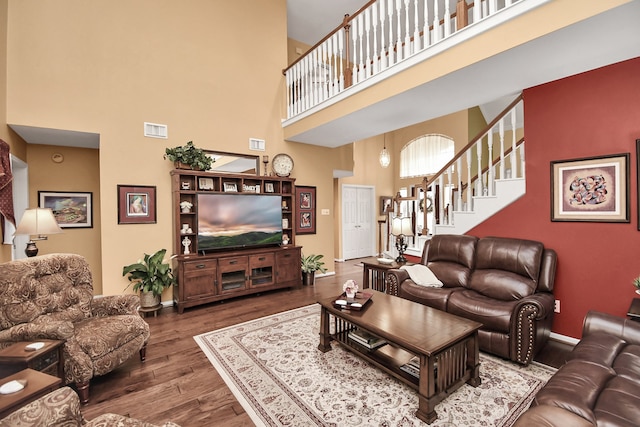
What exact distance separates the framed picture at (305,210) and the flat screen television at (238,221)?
0.63 m

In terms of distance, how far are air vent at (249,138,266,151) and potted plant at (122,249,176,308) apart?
7.61 ft

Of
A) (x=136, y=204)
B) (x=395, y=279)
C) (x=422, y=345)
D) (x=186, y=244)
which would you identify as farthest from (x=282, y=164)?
(x=422, y=345)

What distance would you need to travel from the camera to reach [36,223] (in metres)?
2.51

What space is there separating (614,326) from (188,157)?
15.9 feet

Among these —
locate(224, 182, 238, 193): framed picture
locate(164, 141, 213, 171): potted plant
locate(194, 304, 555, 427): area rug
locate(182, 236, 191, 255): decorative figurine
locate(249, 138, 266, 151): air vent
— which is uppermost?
locate(249, 138, 266, 151): air vent

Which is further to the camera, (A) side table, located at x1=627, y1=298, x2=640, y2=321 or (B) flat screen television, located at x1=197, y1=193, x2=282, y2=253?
(B) flat screen television, located at x1=197, y1=193, x2=282, y2=253

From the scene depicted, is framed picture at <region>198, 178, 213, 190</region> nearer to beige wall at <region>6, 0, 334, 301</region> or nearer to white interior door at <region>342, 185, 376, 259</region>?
beige wall at <region>6, 0, 334, 301</region>

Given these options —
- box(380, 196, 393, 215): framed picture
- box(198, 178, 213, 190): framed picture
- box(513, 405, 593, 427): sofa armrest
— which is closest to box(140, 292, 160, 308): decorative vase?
box(198, 178, 213, 190): framed picture

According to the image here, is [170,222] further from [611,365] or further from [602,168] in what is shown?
[602,168]

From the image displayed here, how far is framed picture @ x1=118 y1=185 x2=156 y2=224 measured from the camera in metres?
3.95

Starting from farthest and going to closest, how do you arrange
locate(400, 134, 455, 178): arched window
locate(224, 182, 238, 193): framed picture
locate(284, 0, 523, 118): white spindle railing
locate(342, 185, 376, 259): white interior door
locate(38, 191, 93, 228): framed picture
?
1. locate(342, 185, 376, 259): white interior door
2. locate(400, 134, 455, 178): arched window
3. locate(224, 182, 238, 193): framed picture
4. locate(38, 191, 93, 228): framed picture
5. locate(284, 0, 523, 118): white spindle railing

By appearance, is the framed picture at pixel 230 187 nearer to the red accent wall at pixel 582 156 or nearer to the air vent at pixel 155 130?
the air vent at pixel 155 130

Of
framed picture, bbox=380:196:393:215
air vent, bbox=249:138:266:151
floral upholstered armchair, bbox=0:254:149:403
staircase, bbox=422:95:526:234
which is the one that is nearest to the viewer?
floral upholstered armchair, bbox=0:254:149:403

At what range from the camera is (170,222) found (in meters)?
4.34
